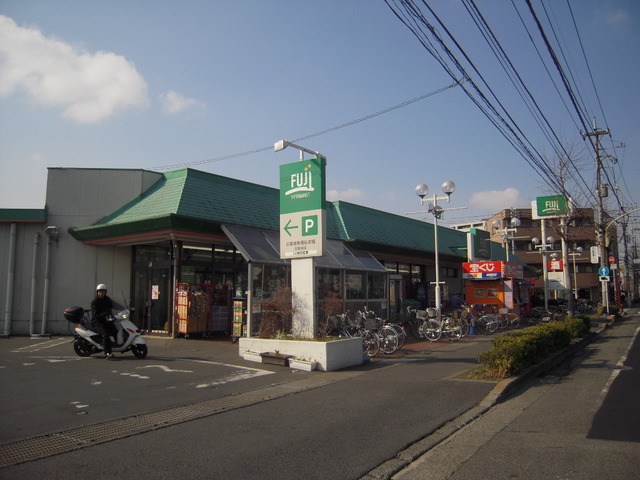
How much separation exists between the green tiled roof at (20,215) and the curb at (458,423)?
602 inches

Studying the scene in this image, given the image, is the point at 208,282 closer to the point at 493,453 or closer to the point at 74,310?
the point at 74,310

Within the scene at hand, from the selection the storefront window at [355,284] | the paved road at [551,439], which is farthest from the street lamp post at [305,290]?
the storefront window at [355,284]

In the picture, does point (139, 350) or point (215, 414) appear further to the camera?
point (139, 350)

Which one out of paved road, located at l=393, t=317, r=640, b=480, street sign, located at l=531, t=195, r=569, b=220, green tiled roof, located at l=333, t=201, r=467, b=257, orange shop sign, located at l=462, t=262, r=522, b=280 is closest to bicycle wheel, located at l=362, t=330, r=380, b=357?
paved road, located at l=393, t=317, r=640, b=480

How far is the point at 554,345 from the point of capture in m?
12.3

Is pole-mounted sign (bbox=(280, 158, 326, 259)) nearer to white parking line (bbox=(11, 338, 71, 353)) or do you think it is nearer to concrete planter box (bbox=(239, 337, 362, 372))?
concrete planter box (bbox=(239, 337, 362, 372))

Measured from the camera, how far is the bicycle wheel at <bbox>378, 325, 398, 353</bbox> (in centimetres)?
1270

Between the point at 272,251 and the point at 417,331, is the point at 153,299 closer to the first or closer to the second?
the point at 272,251

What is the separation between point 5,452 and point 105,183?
13316 millimetres

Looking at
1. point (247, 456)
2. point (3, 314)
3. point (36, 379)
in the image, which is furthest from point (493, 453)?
point (3, 314)

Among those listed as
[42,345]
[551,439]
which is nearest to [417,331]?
[551,439]

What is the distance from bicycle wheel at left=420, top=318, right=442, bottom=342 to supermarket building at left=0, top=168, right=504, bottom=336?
275cm

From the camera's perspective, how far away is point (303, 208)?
11.9 metres

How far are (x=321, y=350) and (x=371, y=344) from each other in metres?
2.43
